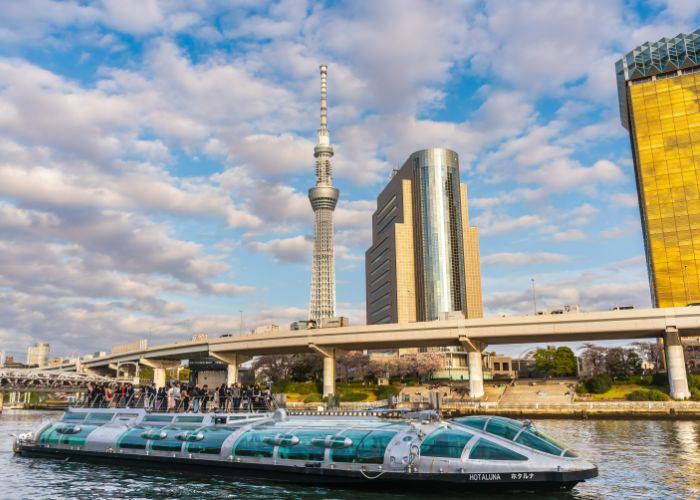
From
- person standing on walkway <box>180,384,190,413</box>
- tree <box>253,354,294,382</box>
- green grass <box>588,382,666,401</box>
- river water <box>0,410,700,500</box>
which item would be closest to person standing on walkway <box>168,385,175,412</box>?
person standing on walkway <box>180,384,190,413</box>

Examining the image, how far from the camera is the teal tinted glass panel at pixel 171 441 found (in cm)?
3459

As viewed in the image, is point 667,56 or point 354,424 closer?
point 354,424

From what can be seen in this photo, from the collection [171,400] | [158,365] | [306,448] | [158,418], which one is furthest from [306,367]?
[306,448]

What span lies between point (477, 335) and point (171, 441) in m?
69.5

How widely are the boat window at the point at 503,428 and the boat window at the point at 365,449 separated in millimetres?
4749

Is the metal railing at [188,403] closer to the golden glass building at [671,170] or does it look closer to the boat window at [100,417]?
the boat window at [100,417]

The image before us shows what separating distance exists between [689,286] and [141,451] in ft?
511

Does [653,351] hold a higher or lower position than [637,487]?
higher

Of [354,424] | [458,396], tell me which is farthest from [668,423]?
[354,424]

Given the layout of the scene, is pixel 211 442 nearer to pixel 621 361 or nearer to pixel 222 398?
pixel 222 398

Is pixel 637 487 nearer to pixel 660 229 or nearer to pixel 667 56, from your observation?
pixel 660 229

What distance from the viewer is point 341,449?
28.4 meters

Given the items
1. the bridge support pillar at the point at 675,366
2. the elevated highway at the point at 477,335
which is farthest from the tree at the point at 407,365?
the bridge support pillar at the point at 675,366

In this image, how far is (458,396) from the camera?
99.7 meters
